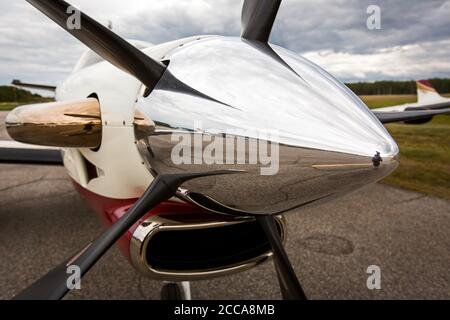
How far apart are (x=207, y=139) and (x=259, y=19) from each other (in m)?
0.63

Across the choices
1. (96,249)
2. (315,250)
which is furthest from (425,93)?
(96,249)

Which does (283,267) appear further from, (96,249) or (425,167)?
(425,167)

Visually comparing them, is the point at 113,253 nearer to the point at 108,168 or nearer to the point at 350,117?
the point at 108,168

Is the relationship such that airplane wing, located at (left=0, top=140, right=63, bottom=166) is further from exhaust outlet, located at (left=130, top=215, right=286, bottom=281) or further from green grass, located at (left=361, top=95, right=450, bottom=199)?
green grass, located at (left=361, top=95, right=450, bottom=199)

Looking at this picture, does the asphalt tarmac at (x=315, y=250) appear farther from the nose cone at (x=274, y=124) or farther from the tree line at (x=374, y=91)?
the tree line at (x=374, y=91)

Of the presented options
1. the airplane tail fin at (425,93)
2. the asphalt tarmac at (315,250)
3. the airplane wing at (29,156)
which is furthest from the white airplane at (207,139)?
the airplane tail fin at (425,93)

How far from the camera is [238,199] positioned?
1.11m

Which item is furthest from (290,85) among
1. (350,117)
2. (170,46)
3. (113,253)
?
(113,253)

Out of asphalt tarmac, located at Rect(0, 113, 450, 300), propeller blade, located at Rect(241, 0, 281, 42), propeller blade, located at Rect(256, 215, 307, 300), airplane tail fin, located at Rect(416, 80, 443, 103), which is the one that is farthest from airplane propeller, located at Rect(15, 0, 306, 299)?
airplane tail fin, located at Rect(416, 80, 443, 103)

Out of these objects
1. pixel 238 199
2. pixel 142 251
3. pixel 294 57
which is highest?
pixel 294 57

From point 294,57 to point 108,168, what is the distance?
106 cm

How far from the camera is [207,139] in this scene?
3.38 ft

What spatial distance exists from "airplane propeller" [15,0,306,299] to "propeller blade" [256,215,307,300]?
2.01 ft

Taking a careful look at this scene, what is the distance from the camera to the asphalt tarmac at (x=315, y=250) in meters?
2.61
